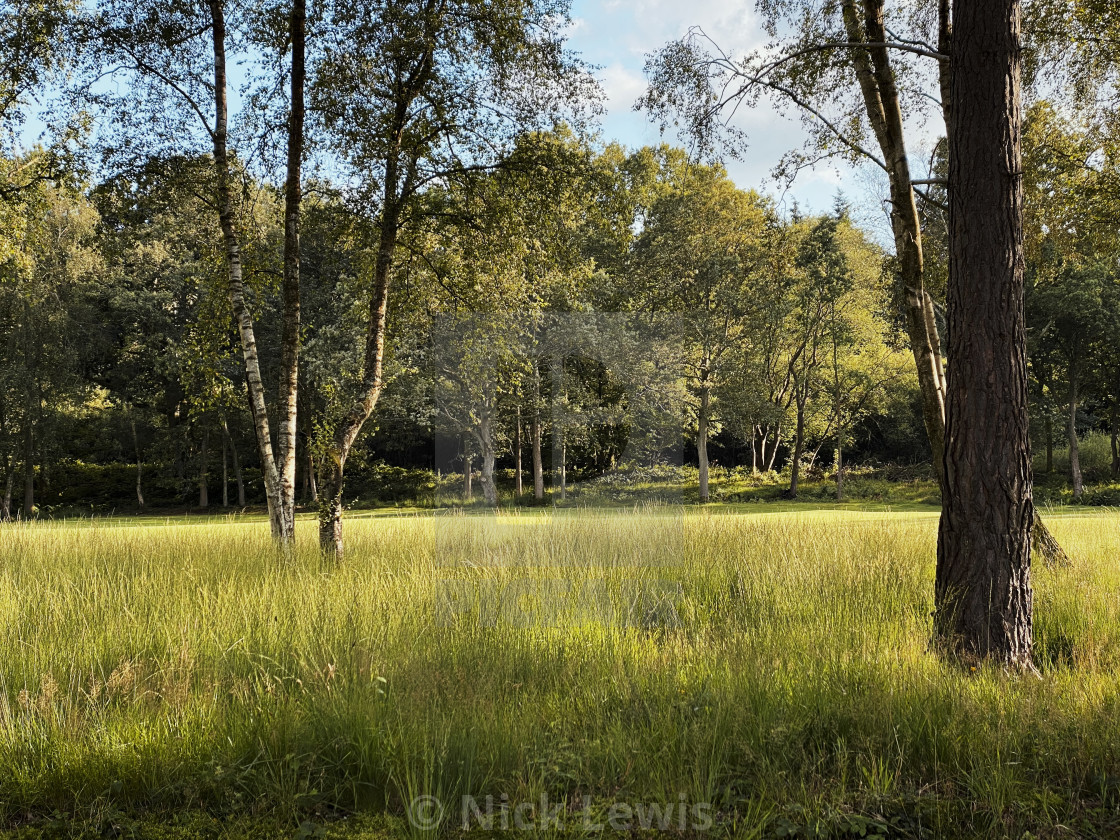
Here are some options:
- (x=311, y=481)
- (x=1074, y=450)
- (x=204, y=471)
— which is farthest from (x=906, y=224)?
(x=204, y=471)

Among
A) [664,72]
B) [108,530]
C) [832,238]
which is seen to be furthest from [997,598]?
[832,238]

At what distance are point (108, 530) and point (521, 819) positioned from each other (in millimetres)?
12300

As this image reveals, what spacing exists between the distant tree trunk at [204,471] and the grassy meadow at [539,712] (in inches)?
1225

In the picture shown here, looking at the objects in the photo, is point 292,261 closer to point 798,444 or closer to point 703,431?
point 703,431

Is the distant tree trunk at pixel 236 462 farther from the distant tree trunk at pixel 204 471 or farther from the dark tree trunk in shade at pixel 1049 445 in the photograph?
the dark tree trunk in shade at pixel 1049 445

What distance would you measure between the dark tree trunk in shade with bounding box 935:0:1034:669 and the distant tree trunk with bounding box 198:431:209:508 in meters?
36.6

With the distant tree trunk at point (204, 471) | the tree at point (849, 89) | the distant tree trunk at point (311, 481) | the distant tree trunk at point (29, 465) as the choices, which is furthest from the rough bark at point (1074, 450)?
the distant tree trunk at point (29, 465)

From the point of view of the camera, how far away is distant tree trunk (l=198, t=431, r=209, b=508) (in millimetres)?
34625

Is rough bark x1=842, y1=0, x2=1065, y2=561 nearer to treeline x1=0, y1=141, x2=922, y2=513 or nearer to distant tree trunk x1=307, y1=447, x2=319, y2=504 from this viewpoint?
treeline x1=0, y1=141, x2=922, y2=513

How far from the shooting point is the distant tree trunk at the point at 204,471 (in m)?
34.6

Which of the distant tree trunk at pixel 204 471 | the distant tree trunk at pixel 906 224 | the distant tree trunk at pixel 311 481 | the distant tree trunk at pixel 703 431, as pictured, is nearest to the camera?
the distant tree trunk at pixel 906 224

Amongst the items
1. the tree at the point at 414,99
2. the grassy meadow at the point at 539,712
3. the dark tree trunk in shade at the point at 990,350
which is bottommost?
the grassy meadow at the point at 539,712

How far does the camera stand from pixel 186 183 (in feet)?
30.4

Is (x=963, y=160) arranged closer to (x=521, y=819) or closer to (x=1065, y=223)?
(x=521, y=819)
